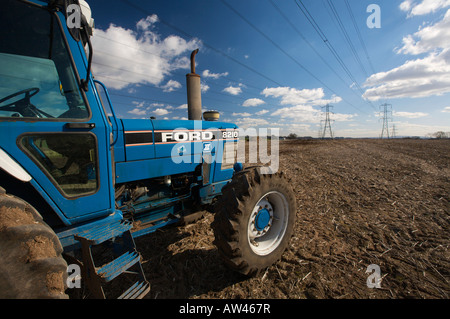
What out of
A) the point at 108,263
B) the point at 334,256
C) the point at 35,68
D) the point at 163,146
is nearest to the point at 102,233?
the point at 108,263

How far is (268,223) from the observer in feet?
9.04

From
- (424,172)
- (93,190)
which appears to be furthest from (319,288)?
(424,172)

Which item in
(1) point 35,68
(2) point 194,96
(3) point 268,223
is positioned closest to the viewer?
(1) point 35,68

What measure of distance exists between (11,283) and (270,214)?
2.49 m

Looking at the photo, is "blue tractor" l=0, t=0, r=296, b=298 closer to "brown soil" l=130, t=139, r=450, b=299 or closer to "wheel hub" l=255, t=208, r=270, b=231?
"wheel hub" l=255, t=208, r=270, b=231

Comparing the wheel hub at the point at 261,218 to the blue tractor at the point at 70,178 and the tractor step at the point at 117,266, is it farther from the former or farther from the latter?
the tractor step at the point at 117,266

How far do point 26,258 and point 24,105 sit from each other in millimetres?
1404

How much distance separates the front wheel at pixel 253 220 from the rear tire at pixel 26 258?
4.56 ft

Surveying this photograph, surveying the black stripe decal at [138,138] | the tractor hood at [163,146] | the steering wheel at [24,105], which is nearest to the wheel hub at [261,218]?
the tractor hood at [163,146]

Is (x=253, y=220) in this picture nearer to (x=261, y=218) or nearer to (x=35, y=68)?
(x=261, y=218)

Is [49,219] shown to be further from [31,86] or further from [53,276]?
[31,86]

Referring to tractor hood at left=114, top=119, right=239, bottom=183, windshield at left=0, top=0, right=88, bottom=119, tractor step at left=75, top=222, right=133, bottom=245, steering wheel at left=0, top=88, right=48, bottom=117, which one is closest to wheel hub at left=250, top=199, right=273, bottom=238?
tractor hood at left=114, top=119, right=239, bottom=183
